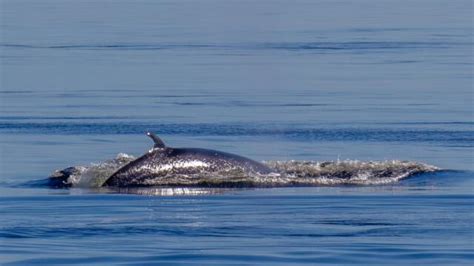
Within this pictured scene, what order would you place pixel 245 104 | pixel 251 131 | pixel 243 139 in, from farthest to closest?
pixel 245 104 → pixel 251 131 → pixel 243 139

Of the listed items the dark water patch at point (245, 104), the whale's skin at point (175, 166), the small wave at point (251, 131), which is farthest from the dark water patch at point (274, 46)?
the whale's skin at point (175, 166)

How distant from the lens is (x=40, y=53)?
1388 inches

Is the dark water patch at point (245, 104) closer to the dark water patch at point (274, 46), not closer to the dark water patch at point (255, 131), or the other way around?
the dark water patch at point (255, 131)

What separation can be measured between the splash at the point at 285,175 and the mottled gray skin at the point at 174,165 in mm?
67

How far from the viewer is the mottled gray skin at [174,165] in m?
14.3

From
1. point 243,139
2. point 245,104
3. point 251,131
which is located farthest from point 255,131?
point 245,104

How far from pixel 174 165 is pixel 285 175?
966mm

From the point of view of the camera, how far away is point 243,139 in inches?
710

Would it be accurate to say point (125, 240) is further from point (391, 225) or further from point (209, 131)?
point (209, 131)

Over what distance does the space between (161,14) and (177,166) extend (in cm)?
5410

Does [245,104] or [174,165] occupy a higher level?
[245,104]

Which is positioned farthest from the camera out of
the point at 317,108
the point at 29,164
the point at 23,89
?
the point at 23,89

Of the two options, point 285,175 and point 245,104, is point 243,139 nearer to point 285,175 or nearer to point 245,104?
point 285,175

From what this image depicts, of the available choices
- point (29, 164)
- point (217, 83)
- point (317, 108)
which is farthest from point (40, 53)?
point (29, 164)
